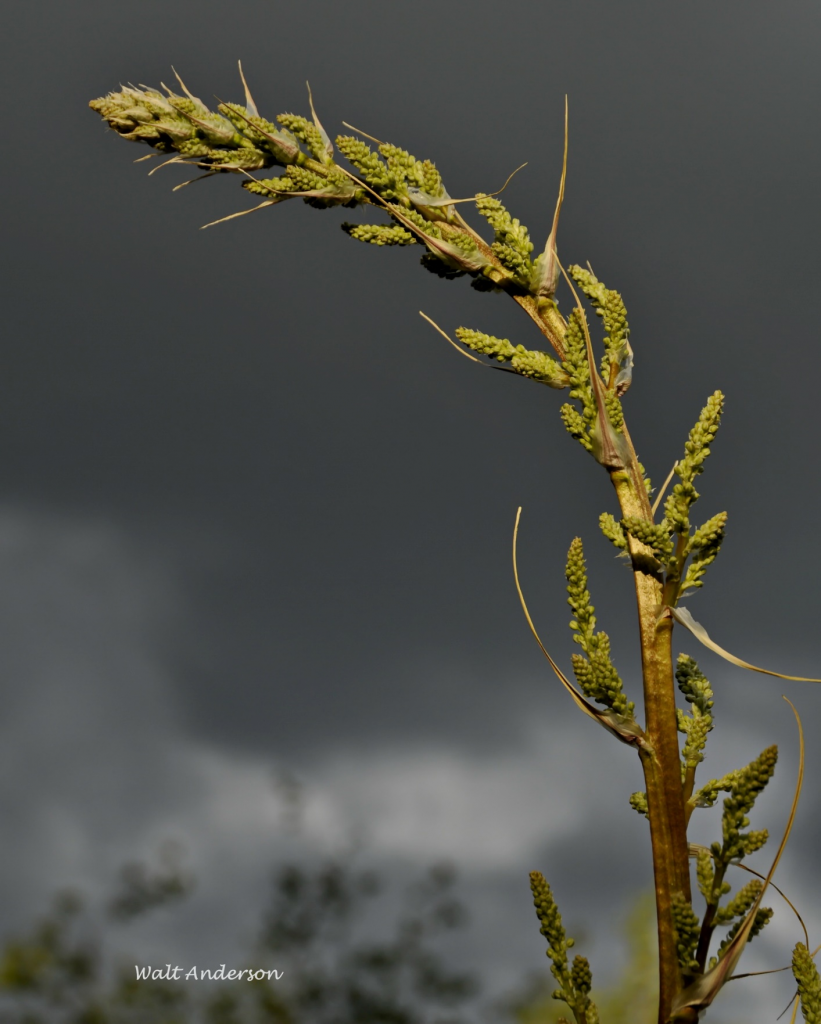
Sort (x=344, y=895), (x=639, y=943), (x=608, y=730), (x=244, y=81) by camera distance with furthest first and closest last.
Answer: (x=344, y=895)
(x=639, y=943)
(x=244, y=81)
(x=608, y=730)

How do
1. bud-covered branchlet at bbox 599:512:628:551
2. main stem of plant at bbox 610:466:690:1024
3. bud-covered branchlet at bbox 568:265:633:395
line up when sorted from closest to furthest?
main stem of plant at bbox 610:466:690:1024 < bud-covered branchlet at bbox 599:512:628:551 < bud-covered branchlet at bbox 568:265:633:395

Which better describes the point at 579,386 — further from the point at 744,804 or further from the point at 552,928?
the point at 552,928

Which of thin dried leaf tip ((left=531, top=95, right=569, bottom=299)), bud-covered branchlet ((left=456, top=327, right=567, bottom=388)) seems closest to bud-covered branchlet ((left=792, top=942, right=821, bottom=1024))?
bud-covered branchlet ((left=456, top=327, right=567, bottom=388))

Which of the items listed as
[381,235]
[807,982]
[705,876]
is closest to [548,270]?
[381,235]

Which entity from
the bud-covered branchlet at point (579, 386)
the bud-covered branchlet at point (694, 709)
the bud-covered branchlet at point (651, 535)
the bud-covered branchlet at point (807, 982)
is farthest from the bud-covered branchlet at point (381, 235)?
the bud-covered branchlet at point (807, 982)

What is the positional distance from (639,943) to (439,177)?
427 inches

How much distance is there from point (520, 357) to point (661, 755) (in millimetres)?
1206

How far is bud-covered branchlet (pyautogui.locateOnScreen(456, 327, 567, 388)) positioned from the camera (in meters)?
2.45

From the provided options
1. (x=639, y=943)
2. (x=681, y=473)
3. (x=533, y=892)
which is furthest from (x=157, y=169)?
(x=639, y=943)

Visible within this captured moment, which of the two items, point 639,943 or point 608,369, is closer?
point 608,369

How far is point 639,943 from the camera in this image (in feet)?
34.9

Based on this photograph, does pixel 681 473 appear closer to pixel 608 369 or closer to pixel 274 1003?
pixel 608 369

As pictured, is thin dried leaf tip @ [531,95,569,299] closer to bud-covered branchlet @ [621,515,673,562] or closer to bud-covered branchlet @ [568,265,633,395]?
bud-covered branchlet @ [568,265,633,395]

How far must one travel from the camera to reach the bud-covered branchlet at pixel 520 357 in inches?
96.6
